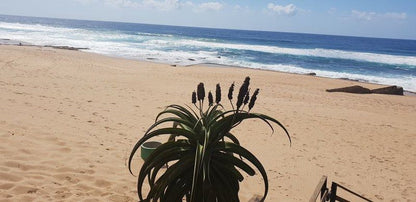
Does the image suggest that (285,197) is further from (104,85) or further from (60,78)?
(60,78)

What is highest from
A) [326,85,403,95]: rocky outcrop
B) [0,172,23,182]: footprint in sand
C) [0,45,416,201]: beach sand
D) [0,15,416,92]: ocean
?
[0,15,416,92]: ocean

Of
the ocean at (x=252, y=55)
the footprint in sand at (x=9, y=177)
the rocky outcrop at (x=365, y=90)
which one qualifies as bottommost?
the footprint in sand at (x=9, y=177)

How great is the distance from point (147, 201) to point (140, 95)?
970cm

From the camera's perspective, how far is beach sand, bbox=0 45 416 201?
4578mm

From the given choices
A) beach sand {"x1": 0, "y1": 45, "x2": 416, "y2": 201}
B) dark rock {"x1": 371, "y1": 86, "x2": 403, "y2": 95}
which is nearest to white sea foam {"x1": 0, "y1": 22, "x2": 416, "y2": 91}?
dark rock {"x1": 371, "y1": 86, "x2": 403, "y2": 95}

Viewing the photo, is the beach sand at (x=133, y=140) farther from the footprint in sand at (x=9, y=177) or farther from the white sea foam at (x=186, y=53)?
the white sea foam at (x=186, y=53)

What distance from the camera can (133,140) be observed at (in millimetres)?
6723

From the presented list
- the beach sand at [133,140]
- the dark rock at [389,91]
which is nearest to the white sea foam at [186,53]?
the dark rock at [389,91]

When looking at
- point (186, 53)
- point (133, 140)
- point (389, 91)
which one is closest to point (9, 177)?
point (133, 140)

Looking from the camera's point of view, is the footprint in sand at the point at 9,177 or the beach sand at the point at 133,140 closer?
the footprint in sand at the point at 9,177

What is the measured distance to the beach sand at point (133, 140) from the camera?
4.58m

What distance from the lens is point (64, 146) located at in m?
5.72

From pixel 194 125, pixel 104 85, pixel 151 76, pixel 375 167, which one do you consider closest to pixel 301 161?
pixel 375 167

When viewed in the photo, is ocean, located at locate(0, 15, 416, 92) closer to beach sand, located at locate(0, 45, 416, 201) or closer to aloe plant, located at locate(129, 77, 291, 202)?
beach sand, located at locate(0, 45, 416, 201)
